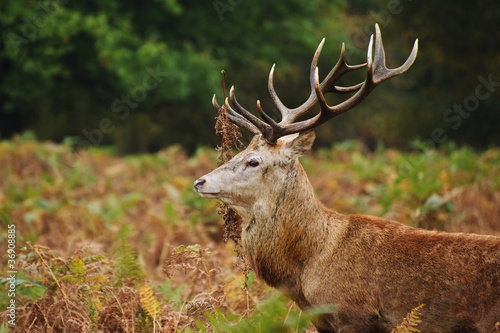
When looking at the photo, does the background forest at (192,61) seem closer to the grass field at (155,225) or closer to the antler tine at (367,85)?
the grass field at (155,225)

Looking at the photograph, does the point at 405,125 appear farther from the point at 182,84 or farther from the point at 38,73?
the point at 38,73

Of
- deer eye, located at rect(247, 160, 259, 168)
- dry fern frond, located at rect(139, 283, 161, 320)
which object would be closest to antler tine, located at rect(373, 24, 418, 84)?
deer eye, located at rect(247, 160, 259, 168)

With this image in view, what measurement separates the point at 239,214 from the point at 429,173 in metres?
5.44

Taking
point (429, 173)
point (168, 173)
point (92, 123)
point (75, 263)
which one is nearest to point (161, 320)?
point (75, 263)

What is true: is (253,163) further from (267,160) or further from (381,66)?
(381,66)

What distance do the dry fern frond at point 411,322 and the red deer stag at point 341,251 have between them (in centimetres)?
5

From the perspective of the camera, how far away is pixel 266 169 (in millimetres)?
4418

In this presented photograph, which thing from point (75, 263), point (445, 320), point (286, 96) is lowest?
point (445, 320)

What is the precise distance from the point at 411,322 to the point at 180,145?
732 inches

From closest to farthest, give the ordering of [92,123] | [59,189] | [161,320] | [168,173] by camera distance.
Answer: [161,320], [59,189], [168,173], [92,123]

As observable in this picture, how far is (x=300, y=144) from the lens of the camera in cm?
441

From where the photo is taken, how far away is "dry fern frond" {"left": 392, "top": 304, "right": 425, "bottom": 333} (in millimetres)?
3551

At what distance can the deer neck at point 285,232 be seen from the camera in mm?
4195

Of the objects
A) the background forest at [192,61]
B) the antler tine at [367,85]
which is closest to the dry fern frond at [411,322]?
the antler tine at [367,85]
